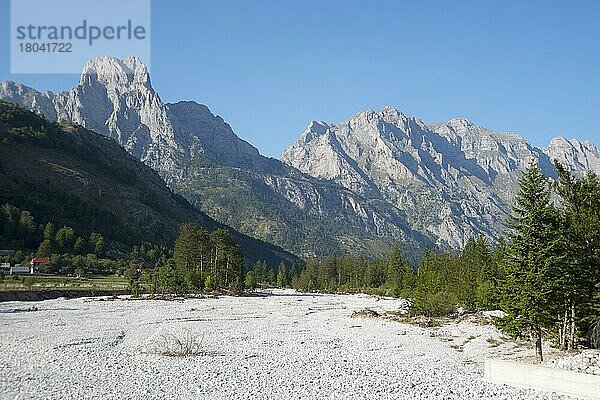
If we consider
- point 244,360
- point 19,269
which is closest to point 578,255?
point 244,360

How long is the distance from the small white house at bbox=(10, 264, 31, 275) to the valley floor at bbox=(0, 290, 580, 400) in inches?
1839

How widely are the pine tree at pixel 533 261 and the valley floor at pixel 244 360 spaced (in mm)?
4051

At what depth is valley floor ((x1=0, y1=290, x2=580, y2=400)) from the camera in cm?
2164

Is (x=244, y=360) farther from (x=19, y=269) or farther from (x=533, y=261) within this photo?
(x=19, y=269)

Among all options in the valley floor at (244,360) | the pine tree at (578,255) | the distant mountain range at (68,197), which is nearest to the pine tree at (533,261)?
the pine tree at (578,255)

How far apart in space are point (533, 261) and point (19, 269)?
9558cm

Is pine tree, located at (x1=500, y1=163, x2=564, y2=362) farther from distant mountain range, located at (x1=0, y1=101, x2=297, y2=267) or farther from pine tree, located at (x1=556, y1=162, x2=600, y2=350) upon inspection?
distant mountain range, located at (x1=0, y1=101, x2=297, y2=267)

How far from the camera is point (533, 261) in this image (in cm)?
3105

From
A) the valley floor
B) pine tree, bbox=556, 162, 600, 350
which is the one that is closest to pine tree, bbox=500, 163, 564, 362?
pine tree, bbox=556, 162, 600, 350

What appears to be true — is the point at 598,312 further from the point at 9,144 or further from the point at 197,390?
the point at 9,144

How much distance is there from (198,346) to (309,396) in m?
13.5

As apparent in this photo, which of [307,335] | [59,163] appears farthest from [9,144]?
[307,335]

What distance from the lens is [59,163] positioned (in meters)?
191

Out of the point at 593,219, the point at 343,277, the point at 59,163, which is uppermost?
the point at 59,163
